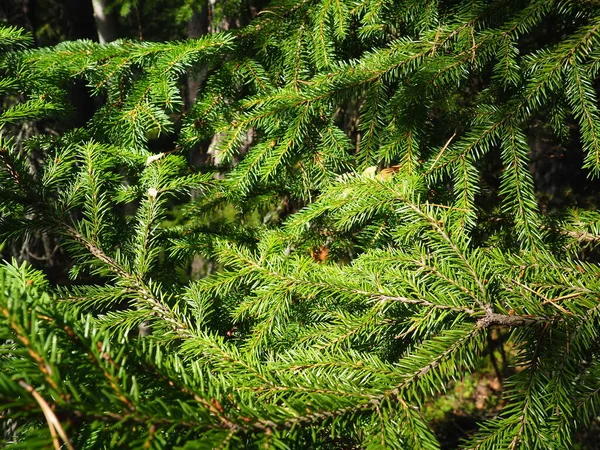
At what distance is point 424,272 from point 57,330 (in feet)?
2.75

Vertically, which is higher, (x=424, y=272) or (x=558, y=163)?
(x=424, y=272)

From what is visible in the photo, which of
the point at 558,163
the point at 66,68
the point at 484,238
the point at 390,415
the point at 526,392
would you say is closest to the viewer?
the point at 390,415

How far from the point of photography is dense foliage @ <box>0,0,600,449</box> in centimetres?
64

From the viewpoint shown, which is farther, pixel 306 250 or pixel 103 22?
pixel 103 22

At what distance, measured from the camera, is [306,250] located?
1.71 metres

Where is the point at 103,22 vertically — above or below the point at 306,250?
above

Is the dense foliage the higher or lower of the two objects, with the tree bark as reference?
lower

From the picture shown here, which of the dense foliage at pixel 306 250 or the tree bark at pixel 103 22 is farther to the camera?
the tree bark at pixel 103 22

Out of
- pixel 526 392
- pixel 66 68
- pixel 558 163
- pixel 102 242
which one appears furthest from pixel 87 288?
pixel 558 163

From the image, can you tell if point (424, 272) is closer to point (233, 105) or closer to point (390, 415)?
point (390, 415)

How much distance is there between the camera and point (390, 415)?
0.74 metres

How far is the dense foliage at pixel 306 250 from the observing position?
0.64 metres

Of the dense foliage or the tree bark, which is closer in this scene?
the dense foliage

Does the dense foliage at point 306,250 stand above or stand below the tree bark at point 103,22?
below
